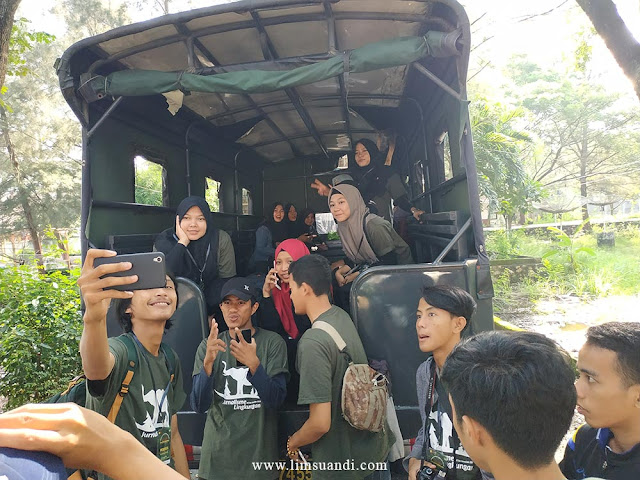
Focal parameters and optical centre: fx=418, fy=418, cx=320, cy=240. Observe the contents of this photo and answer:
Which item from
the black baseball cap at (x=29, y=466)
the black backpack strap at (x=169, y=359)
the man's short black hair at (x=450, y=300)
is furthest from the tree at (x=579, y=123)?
the black baseball cap at (x=29, y=466)

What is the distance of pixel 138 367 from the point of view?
83.6 inches

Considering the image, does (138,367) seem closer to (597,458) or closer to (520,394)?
(520,394)

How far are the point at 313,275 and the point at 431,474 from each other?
4.19 feet

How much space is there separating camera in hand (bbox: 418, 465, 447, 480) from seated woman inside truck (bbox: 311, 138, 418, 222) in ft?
14.7

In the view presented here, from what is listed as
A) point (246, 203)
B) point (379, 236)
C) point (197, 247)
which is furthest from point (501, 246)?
point (197, 247)

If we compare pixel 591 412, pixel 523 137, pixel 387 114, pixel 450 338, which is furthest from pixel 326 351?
pixel 523 137

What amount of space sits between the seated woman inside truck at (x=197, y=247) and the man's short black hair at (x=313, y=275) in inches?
58.1

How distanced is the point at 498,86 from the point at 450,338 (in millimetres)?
24278

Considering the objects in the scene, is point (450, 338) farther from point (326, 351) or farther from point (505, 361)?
point (505, 361)

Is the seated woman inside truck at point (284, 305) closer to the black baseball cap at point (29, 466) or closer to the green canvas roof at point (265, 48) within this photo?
the green canvas roof at point (265, 48)

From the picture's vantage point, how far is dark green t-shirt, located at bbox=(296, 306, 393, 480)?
2334 mm

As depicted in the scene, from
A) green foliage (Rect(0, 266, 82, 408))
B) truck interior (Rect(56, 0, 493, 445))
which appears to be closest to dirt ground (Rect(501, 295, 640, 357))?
truck interior (Rect(56, 0, 493, 445))

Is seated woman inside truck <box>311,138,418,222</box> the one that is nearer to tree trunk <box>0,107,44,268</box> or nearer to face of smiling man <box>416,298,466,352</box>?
face of smiling man <box>416,298,466,352</box>

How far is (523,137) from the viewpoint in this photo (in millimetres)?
14875
